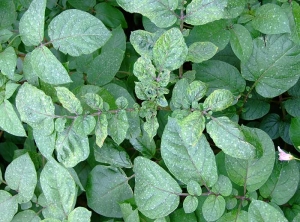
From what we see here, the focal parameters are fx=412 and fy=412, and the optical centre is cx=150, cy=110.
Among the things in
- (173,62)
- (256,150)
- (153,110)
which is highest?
(173,62)

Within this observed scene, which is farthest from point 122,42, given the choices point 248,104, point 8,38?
point 248,104

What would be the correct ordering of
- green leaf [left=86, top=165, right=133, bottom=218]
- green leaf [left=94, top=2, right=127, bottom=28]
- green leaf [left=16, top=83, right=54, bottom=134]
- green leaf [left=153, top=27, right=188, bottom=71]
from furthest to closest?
green leaf [left=94, top=2, right=127, bottom=28] → green leaf [left=86, top=165, right=133, bottom=218] → green leaf [left=16, top=83, right=54, bottom=134] → green leaf [left=153, top=27, right=188, bottom=71]

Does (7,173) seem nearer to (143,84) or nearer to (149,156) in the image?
(149,156)

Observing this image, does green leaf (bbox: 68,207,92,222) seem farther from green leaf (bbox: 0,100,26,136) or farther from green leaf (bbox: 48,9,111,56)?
green leaf (bbox: 48,9,111,56)

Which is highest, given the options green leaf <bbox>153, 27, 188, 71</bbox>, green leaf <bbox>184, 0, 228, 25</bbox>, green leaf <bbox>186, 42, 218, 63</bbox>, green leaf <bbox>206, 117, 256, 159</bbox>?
green leaf <bbox>184, 0, 228, 25</bbox>

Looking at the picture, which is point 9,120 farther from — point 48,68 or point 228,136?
point 228,136

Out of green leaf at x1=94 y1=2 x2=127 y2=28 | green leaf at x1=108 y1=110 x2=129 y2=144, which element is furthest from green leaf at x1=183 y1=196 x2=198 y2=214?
green leaf at x1=94 y1=2 x2=127 y2=28

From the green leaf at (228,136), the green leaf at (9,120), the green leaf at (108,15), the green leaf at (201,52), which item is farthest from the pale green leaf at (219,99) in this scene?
the green leaf at (108,15)

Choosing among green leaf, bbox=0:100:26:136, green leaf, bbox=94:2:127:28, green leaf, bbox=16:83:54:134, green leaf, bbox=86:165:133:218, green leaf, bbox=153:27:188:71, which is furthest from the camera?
green leaf, bbox=94:2:127:28
